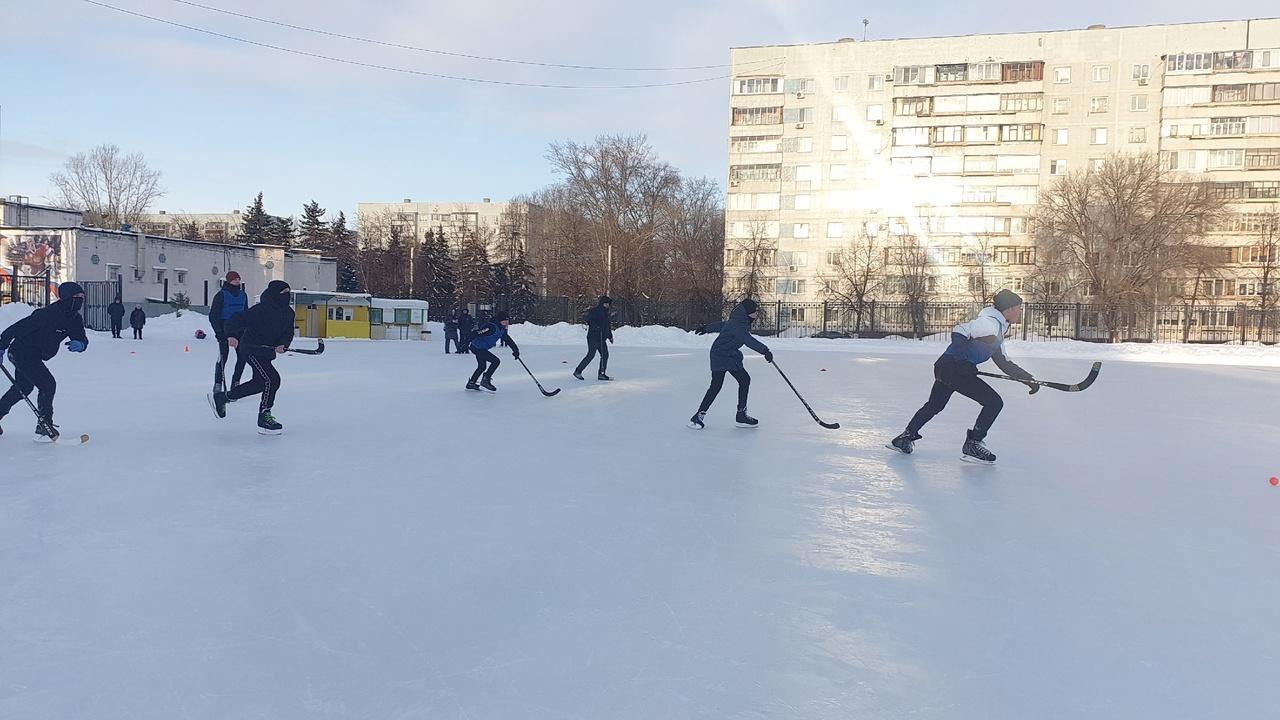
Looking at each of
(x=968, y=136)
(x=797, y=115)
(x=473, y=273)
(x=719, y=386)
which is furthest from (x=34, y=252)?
(x=968, y=136)

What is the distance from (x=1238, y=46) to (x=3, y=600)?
59121 mm

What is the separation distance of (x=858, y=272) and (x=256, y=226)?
4691 cm

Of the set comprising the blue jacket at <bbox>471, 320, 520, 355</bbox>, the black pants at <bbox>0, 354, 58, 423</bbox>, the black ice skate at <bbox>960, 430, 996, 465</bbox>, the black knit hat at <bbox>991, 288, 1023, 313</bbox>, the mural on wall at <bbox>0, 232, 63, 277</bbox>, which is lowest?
the black ice skate at <bbox>960, 430, 996, 465</bbox>

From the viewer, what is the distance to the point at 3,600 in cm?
310

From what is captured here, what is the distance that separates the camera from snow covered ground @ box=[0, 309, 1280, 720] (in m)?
2.46

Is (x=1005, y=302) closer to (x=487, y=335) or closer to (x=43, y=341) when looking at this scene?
(x=487, y=335)

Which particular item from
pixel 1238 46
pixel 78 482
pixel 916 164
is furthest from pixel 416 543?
pixel 1238 46

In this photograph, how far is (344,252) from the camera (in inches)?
2498

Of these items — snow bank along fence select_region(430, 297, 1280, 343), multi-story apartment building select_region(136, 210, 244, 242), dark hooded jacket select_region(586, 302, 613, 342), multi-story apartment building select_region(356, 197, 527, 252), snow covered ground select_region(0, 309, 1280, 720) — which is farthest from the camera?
multi-story apartment building select_region(356, 197, 527, 252)

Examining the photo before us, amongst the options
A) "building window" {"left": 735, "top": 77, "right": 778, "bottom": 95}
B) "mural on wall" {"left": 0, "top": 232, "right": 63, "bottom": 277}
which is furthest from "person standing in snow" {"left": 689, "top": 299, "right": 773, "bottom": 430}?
"building window" {"left": 735, "top": 77, "right": 778, "bottom": 95}

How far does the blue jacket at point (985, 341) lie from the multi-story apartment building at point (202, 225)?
6569 cm

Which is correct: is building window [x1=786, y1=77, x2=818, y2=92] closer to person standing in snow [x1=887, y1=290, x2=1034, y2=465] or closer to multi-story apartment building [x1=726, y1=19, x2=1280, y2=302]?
multi-story apartment building [x1=726, y1=19, x2=1280, y2=302]

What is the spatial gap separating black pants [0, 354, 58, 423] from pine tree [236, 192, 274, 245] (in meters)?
60.3

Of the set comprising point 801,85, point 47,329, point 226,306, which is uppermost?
point 801,85
